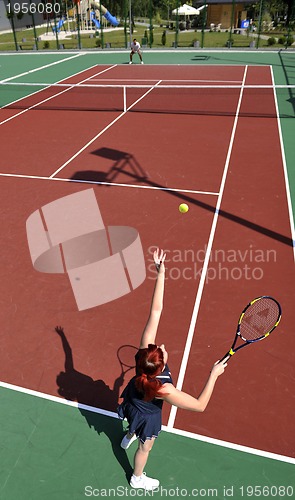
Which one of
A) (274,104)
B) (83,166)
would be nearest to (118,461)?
(83,166)

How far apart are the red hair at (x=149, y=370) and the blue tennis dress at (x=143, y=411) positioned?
253 mm

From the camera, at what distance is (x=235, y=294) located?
23.1ft

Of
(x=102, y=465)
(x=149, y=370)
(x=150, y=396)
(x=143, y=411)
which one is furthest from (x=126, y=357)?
(x=149, y=370)

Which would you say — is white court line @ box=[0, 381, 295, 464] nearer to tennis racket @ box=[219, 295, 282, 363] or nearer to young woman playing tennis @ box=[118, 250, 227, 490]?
young woman playing tennis @ box=[118, 250, 227, 490]

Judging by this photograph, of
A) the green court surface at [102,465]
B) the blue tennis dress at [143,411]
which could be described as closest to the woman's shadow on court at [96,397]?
the green court surface at [102,465]

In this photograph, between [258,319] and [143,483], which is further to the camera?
[258,319]

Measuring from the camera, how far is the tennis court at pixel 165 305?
4.55 meters

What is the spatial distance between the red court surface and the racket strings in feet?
3.64

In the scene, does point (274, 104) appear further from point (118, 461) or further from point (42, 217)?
point (118, 461)

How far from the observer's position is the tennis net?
17.4m

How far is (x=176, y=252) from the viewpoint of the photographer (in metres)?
8.14

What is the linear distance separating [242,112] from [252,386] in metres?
14.2

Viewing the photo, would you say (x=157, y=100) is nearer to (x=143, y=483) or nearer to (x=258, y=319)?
(x=258, y=319)

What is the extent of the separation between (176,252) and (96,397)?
366 cm
